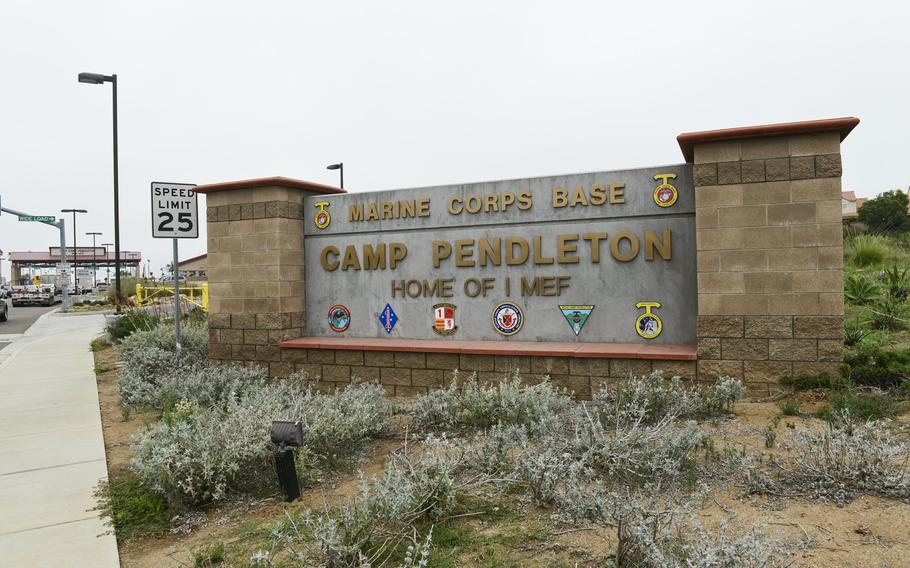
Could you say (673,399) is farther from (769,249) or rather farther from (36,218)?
(36,218)

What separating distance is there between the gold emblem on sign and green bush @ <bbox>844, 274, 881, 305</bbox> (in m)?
4.41

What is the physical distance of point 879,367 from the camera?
6859mm

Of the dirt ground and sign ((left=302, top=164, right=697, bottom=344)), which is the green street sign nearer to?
sign ((left=302, top=164, right=697, bottom=344))

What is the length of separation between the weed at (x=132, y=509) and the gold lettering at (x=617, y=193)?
6172mm

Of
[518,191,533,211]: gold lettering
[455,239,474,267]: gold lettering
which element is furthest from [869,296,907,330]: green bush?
[455,239,474,267]: gold lettering

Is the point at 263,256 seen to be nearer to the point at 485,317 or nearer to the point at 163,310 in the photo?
the point at 485,317

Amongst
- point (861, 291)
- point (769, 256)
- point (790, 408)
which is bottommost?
point (790, 408)

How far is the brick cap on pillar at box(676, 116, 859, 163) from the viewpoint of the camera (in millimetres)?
6840

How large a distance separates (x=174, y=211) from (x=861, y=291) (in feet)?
36.2

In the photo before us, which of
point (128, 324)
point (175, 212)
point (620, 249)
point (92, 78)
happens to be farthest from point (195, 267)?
point (620, 249)

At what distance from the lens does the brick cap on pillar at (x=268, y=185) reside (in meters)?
9.83

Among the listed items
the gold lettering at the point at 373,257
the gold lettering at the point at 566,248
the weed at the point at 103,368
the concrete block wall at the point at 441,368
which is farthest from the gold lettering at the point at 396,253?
the weed at the point at 103,368

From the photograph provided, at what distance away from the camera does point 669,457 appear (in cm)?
466

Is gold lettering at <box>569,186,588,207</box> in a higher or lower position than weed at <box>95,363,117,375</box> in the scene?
higher
